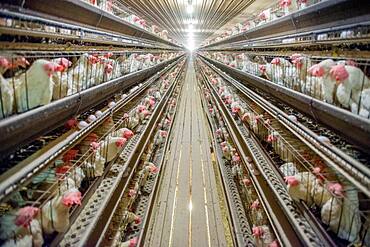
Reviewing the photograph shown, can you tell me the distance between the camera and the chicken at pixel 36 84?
44.4 inches

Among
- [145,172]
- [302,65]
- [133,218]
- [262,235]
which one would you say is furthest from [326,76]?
[145,172]

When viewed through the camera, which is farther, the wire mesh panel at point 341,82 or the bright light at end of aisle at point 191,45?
the bright light at end of aisle at point 191,45

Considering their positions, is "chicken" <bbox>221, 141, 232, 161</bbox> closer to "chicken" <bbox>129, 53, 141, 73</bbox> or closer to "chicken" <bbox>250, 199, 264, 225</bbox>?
"chicken" <bbox>129, 53, 141, 73</bbox>

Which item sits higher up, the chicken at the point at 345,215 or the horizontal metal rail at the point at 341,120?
the horizontal metal rail at the point at 341,120

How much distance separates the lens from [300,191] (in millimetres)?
1467

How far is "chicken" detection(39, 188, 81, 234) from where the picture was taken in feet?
3.74

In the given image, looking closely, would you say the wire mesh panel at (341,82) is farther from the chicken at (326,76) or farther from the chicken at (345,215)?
the chicken at (345,215)

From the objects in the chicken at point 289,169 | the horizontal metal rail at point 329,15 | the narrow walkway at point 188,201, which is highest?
the horizontal metal rail at point 329,15

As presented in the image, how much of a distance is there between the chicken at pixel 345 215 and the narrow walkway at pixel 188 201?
1374mm

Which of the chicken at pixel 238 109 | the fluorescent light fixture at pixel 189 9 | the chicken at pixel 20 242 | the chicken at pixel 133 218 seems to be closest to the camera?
the chicken at pixel 20 242

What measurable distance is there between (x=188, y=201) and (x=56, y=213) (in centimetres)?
208

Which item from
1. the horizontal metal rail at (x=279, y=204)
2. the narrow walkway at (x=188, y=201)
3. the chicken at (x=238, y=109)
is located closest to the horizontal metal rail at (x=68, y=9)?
the horizontal metal rail at (x=279, y=204)

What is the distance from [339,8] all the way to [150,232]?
2.04m

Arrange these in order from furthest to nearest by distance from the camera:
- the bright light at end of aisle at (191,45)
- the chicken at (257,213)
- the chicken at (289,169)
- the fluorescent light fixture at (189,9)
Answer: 1. the bright light at end of aisle at (191,45)
2. the fluorescent light fixture at (189,9)
3. the chicken at (257,213)
4. the chicken at (289,169)
